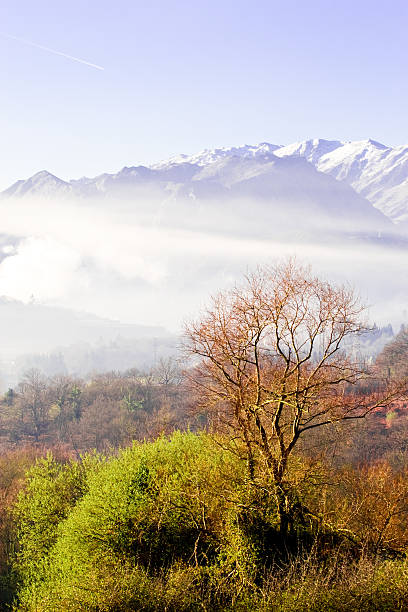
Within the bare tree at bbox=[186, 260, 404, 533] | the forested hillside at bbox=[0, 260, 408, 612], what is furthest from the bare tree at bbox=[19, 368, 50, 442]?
the bare tree at bbox=[186, 260, 404, 533]

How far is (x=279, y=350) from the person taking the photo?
1658 cm

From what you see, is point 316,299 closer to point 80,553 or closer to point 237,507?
point 237,507

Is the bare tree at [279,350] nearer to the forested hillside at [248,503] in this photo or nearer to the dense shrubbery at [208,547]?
the forested hillside at [248,503]

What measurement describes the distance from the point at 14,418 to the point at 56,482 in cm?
7094

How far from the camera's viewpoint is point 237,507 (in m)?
16.0

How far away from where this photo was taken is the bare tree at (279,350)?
1638 cm

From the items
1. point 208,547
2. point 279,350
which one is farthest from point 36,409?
point 279,350

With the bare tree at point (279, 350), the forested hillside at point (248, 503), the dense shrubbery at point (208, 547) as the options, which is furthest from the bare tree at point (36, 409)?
the bare tree at point (279, 350)

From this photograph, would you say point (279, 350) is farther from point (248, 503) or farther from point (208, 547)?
point (208, 547)

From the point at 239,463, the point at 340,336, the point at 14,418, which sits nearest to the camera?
the point at 340,336

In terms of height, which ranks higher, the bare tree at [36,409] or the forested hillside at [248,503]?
the forested hillside at [248,503]

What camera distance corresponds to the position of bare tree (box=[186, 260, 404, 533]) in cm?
1638

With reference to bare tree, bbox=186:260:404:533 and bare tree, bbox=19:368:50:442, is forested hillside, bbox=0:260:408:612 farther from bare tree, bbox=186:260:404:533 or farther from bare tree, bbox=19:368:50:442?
bare tree, bbox=19:368:50:442

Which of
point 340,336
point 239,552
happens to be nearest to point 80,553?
point 239,552
